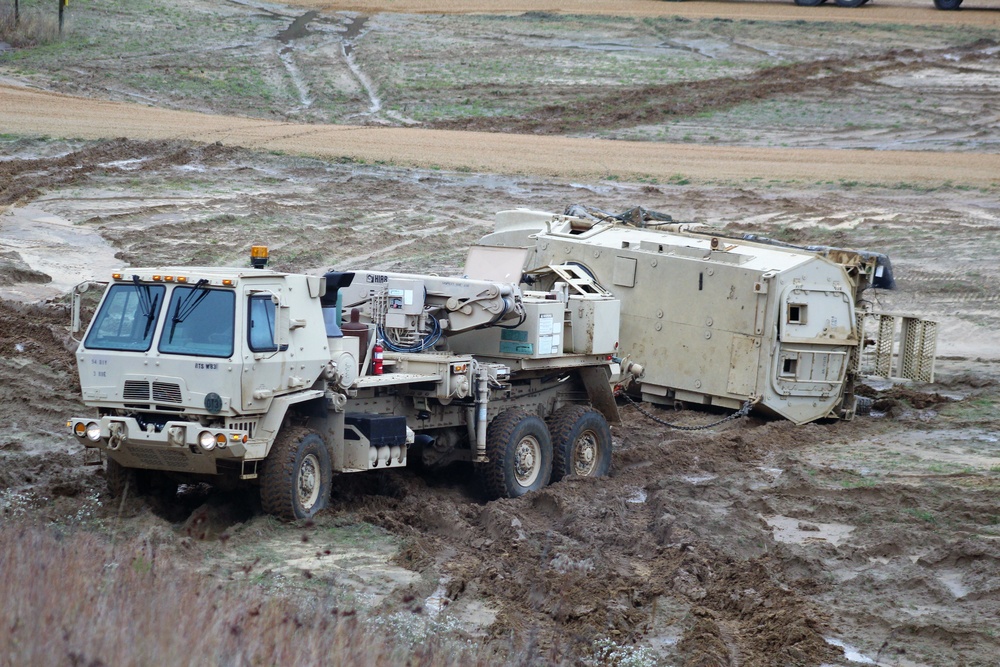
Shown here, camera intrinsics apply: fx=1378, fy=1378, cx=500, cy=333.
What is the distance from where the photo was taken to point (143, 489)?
35.9ft

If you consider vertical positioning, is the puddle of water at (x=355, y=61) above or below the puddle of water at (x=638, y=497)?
above

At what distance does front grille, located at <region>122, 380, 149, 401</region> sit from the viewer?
1021 cm

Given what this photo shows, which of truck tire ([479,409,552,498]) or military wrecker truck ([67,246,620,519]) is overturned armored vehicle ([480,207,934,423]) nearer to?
military wrecker truck ([67,246,620,519])

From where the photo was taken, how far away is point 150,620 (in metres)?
6.20

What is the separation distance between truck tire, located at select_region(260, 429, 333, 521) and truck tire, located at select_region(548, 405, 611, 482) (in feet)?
11.2

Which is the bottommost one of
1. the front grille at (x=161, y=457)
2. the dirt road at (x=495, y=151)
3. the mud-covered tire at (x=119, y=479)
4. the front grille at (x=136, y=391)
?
the mud-covered tire at (x=119, y=479)

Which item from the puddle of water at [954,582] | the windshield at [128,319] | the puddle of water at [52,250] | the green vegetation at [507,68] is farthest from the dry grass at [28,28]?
the puddle of water at [954,582]

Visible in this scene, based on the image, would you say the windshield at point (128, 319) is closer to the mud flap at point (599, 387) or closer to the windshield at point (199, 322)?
the windshield at point (199, 322)

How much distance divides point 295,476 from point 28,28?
38.4 meters

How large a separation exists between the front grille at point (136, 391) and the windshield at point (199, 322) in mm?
295

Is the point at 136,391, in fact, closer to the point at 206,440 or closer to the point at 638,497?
the point at 206,440

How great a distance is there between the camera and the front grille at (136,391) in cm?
1021

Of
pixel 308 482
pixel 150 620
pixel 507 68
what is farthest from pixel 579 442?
pixel 507 68

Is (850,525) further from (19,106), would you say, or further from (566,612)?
(19,106)
